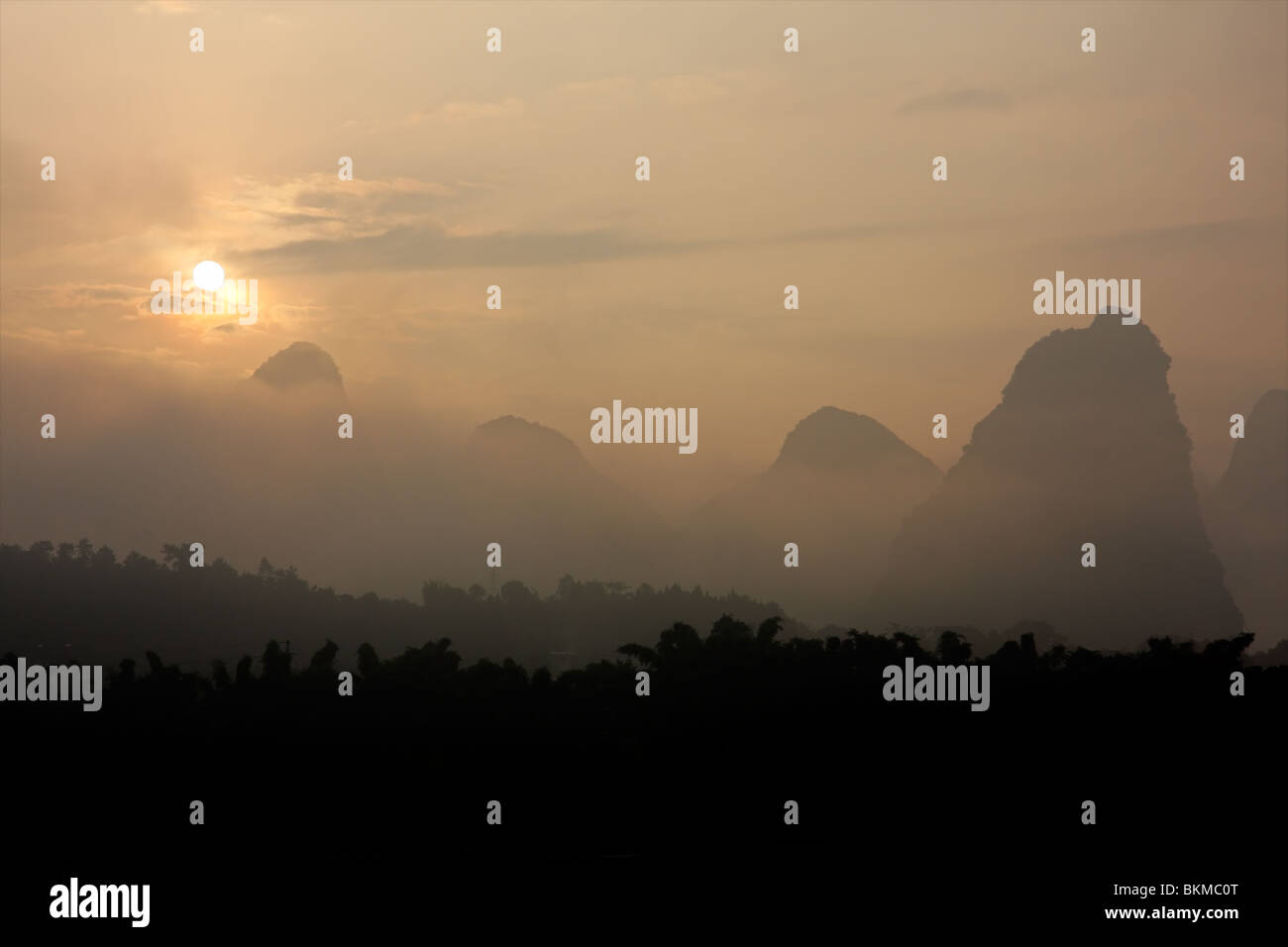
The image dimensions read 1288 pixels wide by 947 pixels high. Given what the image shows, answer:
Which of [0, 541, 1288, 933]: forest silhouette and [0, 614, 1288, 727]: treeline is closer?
[0, 541, 1288, 933]: forest silhouette

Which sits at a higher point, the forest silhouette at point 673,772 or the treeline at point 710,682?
the treeline at point 710,682

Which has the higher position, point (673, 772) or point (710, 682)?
point (710, 682)

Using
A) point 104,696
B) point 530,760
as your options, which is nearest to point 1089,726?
point 530,760

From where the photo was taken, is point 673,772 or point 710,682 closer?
point 673,772

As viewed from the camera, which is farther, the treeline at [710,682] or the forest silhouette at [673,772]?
the treeline at [710,682]

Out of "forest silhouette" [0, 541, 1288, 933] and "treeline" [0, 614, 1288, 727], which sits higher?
"treeline" [0, 614, 1288, 727]
